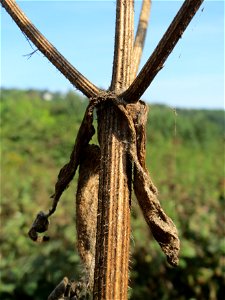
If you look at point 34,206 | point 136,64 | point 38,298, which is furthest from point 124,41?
point 34,206

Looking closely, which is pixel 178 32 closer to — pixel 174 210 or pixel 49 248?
pixel 49 248

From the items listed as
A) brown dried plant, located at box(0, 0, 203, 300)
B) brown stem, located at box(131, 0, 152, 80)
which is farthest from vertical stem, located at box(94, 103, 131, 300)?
brown stem, located at box(131, 0, 152, 80)

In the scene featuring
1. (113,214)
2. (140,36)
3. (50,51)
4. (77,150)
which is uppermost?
(140,36)

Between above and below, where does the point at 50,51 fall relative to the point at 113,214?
above

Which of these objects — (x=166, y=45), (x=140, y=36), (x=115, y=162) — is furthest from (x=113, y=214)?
(x=140, y=36)

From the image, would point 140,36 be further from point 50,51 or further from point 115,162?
point 115,162

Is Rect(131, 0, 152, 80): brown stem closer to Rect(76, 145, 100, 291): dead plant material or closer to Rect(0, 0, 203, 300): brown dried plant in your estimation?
Rect(0, 0, 203, 300): brown dried plant

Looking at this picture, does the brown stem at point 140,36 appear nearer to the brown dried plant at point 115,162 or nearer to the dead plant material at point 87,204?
the brown dried plant at point 115,162
